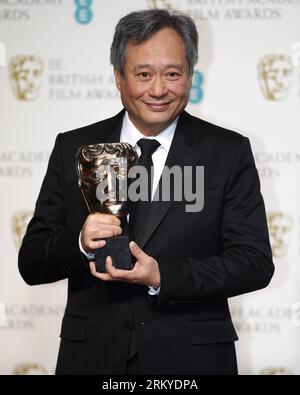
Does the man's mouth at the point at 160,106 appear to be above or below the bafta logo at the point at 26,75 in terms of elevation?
below

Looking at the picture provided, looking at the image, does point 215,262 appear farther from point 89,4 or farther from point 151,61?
point 89,4

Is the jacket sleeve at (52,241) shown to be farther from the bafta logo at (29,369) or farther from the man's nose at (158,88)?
the bafta logo at (29,369)

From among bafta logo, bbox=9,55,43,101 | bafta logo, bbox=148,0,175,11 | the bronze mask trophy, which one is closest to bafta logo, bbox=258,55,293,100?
bafta logo, bbox=148,0,175,11

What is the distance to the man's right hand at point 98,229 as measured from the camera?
1.60 metres

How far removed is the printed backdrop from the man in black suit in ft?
3.19

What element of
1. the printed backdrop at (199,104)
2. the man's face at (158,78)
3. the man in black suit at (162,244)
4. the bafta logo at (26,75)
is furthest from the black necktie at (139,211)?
the bafta logo at (26,75)

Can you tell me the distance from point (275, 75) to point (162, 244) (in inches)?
50.7

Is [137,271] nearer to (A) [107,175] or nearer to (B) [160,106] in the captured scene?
(A) [107,175]

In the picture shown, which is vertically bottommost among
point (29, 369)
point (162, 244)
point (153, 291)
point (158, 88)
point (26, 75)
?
point (29, 369)

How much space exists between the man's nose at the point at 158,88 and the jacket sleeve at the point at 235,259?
9.2 inches

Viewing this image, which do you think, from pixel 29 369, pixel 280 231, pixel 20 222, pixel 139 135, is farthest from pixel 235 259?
pixel 29 369

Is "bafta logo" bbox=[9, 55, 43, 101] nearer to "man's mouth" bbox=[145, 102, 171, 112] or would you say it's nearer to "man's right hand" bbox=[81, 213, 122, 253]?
"man's mouth" bbox=[145, 102, 171, 112]

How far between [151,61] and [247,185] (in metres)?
0.38

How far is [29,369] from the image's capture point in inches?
117
